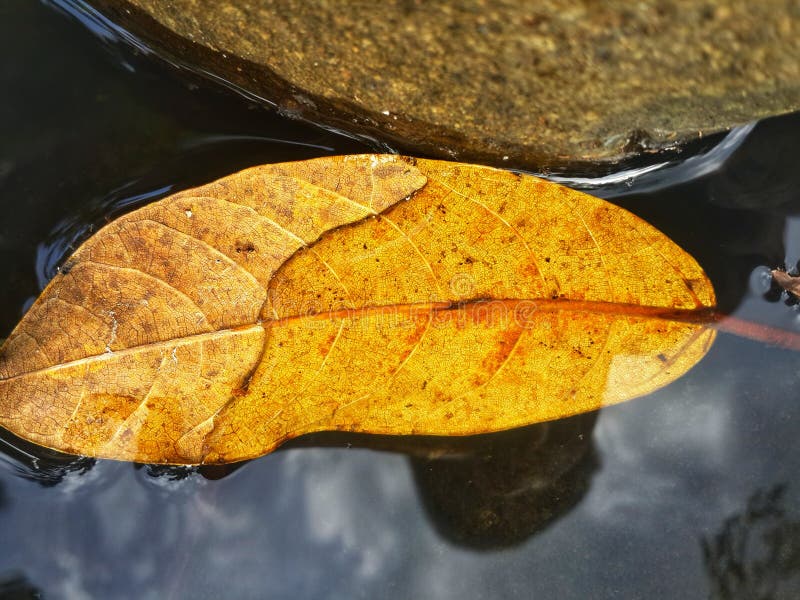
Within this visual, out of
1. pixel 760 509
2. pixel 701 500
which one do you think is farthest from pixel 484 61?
pixel 760 509

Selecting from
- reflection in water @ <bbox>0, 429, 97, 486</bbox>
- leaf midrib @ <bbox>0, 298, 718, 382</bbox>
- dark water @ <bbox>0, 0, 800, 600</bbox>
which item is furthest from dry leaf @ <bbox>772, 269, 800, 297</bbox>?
reflection in water @ <bbox>0, 429, 97, 486</bbox>

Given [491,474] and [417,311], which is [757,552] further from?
[417,311]

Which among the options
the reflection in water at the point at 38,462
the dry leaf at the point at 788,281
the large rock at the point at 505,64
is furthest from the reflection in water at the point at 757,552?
the reflection in water at the point at 38,462

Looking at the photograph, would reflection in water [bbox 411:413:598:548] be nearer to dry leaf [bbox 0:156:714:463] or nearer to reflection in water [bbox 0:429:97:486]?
dry leaf [bbox 0:156:714:463]

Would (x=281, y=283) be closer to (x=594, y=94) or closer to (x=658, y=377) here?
(x=594, y=94)

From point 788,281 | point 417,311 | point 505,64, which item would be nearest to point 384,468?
point 417,311

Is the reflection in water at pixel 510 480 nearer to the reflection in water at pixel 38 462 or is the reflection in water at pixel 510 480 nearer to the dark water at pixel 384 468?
the dark water at pixel 384 468
